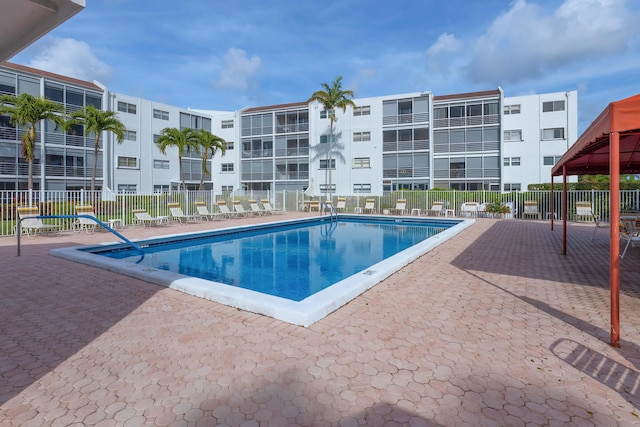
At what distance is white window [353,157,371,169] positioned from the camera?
36.2m

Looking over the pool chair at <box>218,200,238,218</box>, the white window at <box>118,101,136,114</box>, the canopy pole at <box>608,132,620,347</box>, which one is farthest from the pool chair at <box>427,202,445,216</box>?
the white window at <box>118,101,136,114</box>

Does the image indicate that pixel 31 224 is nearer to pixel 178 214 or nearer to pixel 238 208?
pixel 178 214

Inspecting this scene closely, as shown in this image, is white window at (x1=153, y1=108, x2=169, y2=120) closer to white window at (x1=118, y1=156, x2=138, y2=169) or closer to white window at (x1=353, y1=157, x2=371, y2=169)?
white window at (x1=118, y1=156, x2=138, y2=169)

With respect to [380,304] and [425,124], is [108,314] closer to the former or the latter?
[380,304]

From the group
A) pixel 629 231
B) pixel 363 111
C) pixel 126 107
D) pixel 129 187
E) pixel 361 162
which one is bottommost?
pixel 629 231

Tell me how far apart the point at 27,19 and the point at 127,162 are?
3596cm

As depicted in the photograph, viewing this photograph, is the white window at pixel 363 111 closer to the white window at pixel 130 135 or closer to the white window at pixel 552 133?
the white window at pixel 552 133

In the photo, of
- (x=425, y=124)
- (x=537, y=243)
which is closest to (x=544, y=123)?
(x=425, y=124)

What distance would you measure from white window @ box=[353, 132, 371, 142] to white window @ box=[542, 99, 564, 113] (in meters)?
15.4

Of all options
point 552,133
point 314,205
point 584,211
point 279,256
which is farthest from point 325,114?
point 279,256

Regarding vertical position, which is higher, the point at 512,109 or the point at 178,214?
the point at 512,109

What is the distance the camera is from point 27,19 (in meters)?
3.05

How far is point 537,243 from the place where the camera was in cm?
1089

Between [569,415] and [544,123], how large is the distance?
35688 millimetres
